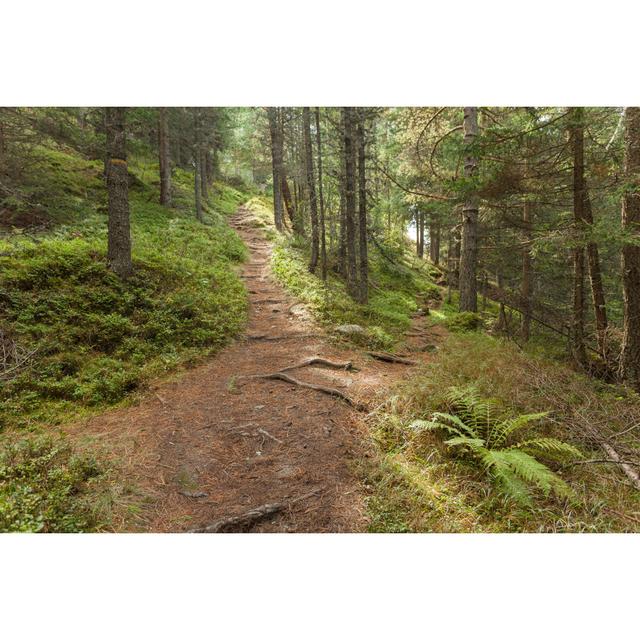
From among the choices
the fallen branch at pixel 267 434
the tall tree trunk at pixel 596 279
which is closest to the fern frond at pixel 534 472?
the fallen branch at pixel 267 434

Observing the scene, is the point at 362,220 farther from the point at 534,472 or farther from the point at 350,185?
the point at 534,472

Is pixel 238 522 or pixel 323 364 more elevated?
pixel 323 364

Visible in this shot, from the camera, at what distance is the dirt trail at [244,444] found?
3277 mm

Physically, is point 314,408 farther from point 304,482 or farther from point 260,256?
point 260,256

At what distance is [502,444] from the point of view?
4.12m

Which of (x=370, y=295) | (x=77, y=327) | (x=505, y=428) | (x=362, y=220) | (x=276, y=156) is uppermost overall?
(x=276, y=156)

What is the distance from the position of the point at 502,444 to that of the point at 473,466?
1.88ft

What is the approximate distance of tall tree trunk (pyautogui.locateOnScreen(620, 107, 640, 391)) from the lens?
6.30 meters

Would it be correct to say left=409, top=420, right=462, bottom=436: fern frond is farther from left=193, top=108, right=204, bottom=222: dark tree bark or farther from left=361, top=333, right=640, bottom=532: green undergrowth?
left=193, top=108, right=204, bottom=222: dark tree bark

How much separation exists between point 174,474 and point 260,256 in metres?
13.0

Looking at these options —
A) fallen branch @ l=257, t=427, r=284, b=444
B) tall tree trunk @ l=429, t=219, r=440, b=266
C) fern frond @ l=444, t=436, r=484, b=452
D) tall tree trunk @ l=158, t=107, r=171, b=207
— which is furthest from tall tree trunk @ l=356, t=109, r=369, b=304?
tall tree trunk @ l=429, t=219, r=440, b=266

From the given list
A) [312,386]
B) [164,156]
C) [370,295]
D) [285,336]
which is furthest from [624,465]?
[164,156]

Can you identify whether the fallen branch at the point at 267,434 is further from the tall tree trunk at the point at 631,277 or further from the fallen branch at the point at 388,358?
the tall tree trunk at the point at 631,277

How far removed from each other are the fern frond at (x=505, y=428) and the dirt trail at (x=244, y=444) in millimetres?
1597
